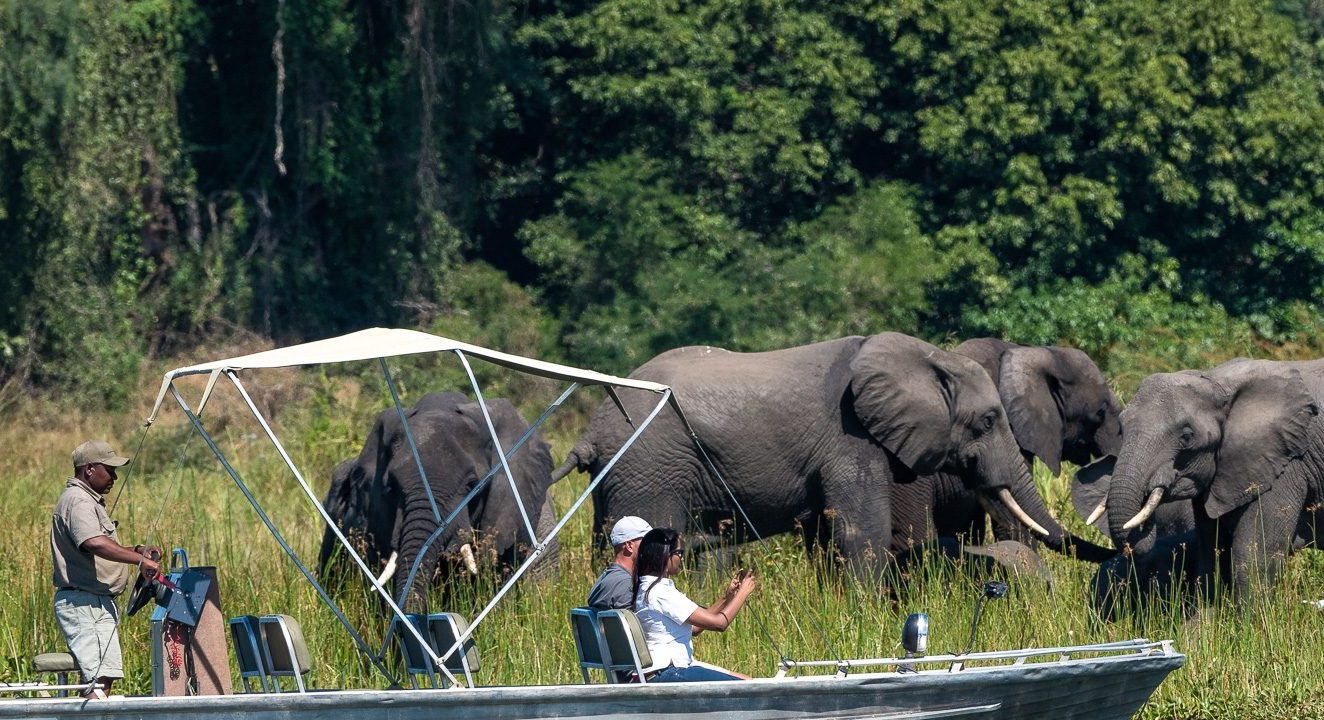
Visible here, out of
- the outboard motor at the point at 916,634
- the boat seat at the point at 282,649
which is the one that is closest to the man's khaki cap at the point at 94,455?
the boat seat at the point at 282,649

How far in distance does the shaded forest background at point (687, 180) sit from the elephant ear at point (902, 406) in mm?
9109

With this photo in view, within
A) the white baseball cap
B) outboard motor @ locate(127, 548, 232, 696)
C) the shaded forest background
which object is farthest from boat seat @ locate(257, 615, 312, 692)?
the shaded forest background

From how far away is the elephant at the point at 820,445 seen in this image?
A: 13430 mm

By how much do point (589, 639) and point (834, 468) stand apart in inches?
201

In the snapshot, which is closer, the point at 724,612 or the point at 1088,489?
the point at 724,612

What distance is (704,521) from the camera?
1379 cm

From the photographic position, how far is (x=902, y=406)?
43.9ft

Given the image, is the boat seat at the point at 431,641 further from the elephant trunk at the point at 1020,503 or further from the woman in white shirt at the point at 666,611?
the elephant trunk at the point at 1020,503

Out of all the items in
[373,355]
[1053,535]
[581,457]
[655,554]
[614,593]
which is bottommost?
[1053,535]

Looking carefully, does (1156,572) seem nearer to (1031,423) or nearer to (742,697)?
(1031,423)

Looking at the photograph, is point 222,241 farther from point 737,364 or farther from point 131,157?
point 737,364

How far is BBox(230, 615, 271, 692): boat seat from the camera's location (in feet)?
29.7

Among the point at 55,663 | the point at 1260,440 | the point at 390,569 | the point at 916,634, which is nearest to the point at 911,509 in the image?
the point at 1260,440

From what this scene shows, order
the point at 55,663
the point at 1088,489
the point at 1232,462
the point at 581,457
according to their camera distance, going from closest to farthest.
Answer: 1. the point at 55,663
2. the point at 1232,462
3. the point at 581,457
4. the point at 1088,489
